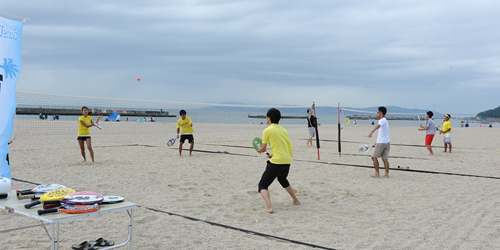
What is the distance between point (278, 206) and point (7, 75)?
4.01 m

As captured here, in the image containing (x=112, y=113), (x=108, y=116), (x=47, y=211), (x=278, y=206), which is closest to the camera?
(x=47, y=211)

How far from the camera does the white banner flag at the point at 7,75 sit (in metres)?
4.21

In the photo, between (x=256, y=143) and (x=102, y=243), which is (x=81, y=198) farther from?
(x=256, y=143)

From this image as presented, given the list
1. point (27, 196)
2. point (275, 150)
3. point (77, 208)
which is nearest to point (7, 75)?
point (27, 196)

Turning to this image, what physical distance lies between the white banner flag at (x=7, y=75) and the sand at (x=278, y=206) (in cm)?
109

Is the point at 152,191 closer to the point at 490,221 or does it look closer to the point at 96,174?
the point at 96,174

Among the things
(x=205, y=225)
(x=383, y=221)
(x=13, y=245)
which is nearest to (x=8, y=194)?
(x=13, y=245)

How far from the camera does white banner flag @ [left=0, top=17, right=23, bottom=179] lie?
166 inches

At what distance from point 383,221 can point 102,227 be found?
12.0 ft

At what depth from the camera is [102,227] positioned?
472 cm

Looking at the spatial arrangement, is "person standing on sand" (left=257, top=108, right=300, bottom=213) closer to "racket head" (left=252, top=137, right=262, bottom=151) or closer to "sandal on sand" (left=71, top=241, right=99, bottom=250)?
"racket head" (left=252, top=137, right=262, bottom=151)

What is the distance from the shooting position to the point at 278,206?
19.4 ft

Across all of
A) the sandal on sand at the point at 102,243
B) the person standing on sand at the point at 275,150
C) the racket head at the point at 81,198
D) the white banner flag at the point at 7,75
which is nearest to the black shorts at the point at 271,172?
the person standing on sand at the point at 275,150

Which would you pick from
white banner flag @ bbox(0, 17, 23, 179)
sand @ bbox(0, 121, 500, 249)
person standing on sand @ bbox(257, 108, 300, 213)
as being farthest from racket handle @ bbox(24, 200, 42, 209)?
person standing on sand @ bbox(257, 108, 300, 213)
